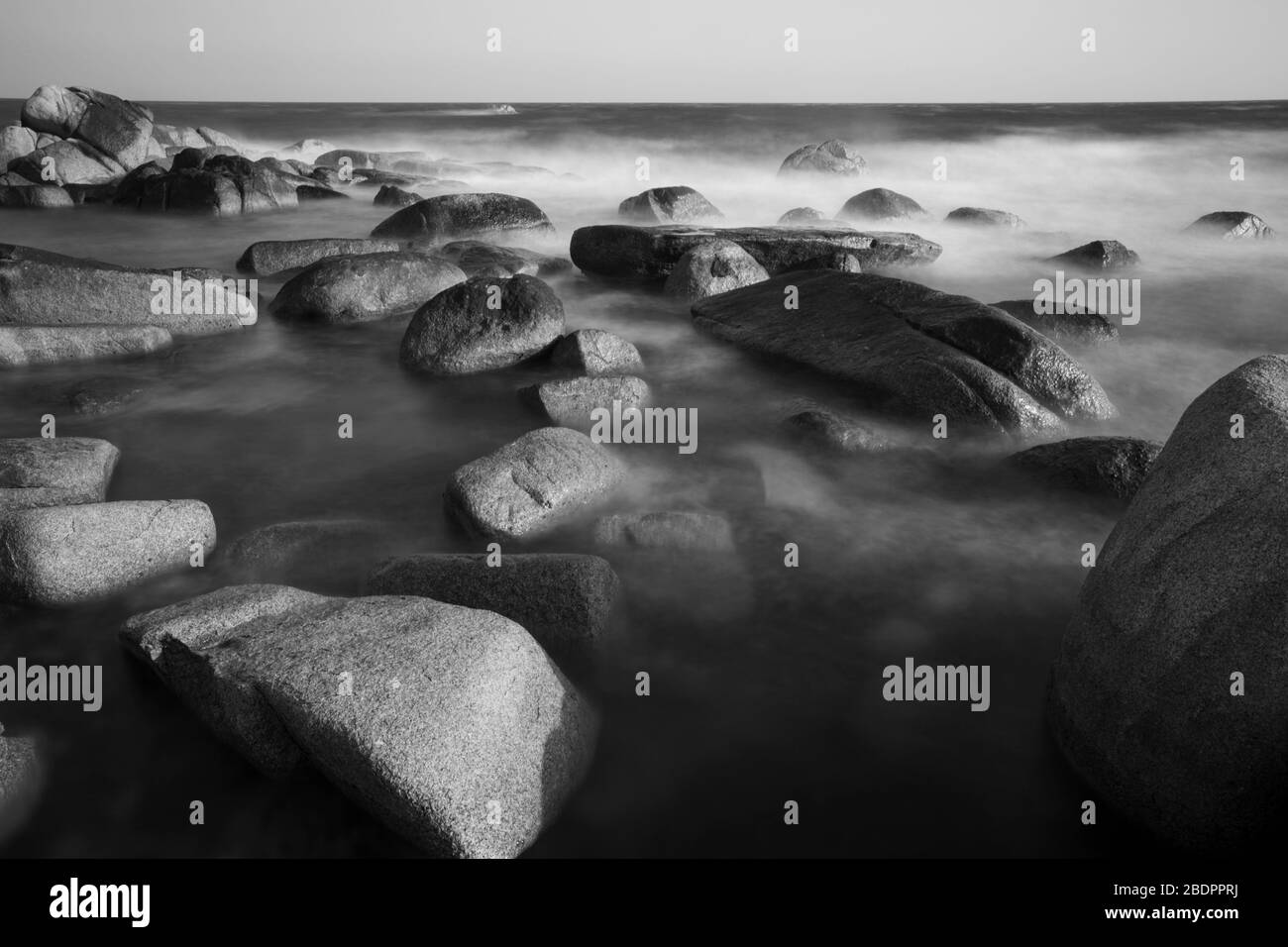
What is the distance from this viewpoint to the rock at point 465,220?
15.0 m

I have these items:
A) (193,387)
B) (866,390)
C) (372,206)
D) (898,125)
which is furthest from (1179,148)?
(193,387)

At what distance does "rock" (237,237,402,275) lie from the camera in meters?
13.0

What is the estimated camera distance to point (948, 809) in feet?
13.0

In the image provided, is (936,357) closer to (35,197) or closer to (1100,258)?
(1100,258)

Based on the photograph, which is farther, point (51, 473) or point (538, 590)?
point (51, 473)

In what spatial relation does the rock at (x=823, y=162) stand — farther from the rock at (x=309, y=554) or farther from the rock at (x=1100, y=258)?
the rock at (x=309, y=554)

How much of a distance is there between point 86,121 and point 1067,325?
82.1 ft

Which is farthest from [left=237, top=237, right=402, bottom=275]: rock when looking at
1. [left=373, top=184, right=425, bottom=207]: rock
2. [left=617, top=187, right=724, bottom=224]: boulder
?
[left=373, top=184, right=425, bottom=207]: rock

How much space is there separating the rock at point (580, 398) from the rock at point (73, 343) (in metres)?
4.38

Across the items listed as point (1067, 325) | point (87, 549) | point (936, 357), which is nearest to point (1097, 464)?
point (936, 357)

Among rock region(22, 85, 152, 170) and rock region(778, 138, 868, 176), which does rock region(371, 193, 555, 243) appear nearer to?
rock region(778, 138, 868, 176)

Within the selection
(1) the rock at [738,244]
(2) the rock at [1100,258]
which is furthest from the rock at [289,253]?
(2) the rock at [1100,258]

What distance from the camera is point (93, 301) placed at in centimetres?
991

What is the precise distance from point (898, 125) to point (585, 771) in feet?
168
